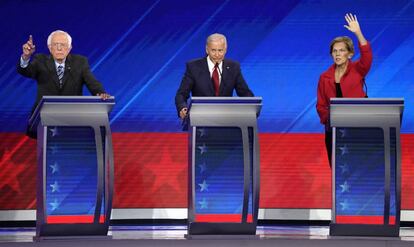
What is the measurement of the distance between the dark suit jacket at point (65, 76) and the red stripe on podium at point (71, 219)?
2.93 ft

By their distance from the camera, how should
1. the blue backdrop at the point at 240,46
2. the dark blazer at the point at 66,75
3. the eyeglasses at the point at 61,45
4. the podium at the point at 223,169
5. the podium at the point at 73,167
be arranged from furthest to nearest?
the blue backdrop at the point at 240,46, the dark blazer at the point at 66,75, the eyeglasses at the point at 61,45, the podium at the point at 223,169, the podium at the point at 73,167

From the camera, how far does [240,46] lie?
7.45 meters

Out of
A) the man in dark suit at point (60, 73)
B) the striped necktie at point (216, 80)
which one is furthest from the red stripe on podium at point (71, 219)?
the striped necktie at point (216, 80)

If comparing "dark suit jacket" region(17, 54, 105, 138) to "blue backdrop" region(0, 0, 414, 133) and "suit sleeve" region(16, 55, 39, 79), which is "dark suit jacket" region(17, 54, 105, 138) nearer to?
"suit sleeve" region(16, 55, 39, 79)

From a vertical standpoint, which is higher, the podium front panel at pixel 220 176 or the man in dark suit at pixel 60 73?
the man in dark suit at pixel 60 73

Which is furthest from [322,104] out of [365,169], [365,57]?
[365,169]

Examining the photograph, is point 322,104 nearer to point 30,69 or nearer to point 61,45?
point 61,45

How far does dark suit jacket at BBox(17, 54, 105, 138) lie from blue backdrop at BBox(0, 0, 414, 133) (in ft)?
3.79

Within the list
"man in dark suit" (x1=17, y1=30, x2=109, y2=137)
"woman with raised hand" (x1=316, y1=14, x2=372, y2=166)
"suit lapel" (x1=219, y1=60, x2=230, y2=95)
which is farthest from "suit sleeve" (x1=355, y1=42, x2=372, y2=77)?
"man in dark suit" (x1=17, y1=30, x2=109, y2=137)

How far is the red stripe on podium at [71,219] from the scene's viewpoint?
219 inches

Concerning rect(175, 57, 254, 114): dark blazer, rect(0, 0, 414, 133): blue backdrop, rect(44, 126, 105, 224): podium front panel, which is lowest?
rect(44, 126, 105, 224): podium front panel

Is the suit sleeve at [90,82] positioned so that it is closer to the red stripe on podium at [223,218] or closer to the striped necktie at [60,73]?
the striped necktie at [60,73]

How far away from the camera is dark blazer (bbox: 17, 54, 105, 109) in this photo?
619 centimetres

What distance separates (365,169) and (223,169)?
0.80 m
